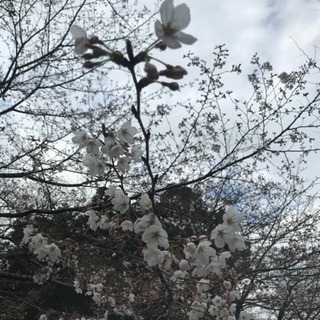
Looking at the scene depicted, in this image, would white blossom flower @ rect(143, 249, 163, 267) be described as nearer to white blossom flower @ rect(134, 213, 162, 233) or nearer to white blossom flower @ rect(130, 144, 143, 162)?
white blossom flower @ rect(134, 213, 162, 233)

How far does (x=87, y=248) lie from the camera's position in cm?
289

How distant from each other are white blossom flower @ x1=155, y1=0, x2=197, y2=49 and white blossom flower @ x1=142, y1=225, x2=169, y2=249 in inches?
32.5

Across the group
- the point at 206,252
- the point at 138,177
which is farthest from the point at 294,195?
the point at 206,252

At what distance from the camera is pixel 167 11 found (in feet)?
3.75

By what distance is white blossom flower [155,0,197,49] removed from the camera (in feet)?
3.73

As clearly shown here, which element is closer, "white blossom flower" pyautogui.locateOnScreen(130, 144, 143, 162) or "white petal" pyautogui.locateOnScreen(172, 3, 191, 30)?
"white petal" pyautogui.locateOnScreen(172, 3, 191, 30)

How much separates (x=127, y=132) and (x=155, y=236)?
29.3 inches

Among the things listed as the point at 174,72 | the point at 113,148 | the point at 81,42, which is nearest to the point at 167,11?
the point at 174,72

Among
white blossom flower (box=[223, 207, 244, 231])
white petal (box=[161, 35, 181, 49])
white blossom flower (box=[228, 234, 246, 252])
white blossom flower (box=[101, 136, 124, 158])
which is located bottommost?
white blossom flower (box=[228, 234, 246, 252])

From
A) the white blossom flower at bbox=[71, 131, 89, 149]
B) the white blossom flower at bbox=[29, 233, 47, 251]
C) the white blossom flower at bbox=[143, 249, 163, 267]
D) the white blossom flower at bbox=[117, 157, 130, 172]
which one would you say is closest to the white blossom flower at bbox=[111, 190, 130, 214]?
the white blossom flower at bbox=[117, 157, 130, 172]

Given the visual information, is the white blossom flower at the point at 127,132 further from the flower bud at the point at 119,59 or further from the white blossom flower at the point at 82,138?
the flower bud at the point at 119,59

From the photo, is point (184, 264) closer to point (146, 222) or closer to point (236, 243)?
point (236, 243)

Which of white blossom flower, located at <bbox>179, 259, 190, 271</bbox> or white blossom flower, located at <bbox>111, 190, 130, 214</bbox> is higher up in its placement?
white blossom flower, located at <bbox>111, 190, 130, 214</bbox>

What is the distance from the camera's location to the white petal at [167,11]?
3.71ft
